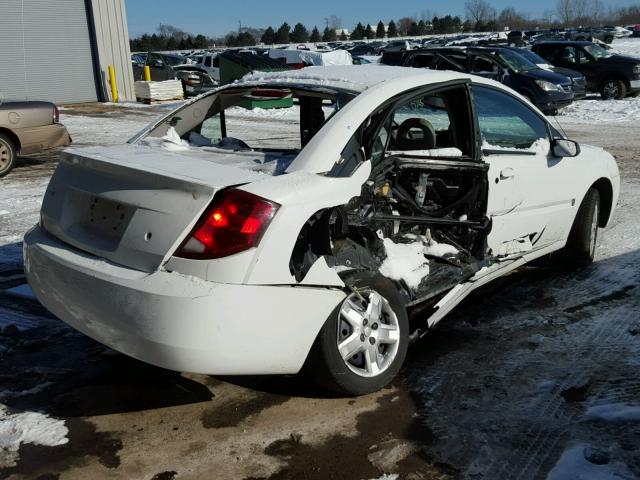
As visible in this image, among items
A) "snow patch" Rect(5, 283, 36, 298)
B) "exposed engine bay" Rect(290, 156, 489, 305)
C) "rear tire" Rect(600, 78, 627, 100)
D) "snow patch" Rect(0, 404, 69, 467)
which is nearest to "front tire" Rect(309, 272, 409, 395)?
"exposed engine bay" Rect(290, 156, 489, 305)

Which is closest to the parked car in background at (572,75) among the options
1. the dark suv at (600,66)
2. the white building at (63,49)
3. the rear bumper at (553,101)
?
the rear bumper at (553,101)

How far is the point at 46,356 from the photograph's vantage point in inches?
163

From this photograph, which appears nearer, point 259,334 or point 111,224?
point 259,334

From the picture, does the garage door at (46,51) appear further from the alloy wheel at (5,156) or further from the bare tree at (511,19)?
the bare tree at (511,19)

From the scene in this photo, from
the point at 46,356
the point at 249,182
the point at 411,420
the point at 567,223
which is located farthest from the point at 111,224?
the point at 567,223

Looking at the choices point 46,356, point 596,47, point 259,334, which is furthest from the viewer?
point 596,47

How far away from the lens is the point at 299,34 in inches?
3856

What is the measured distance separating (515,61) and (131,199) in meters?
16.2

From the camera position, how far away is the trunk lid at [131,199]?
3.07 meters

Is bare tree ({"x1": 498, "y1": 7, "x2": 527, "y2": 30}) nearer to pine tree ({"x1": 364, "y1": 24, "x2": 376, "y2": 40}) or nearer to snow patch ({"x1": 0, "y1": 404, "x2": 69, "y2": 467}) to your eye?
pine tree ({"x1": 364, "y1": 24, "x2": 376, "y2": 40})

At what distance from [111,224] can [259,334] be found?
90 cm

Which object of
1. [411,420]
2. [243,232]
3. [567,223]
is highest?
[243,232]

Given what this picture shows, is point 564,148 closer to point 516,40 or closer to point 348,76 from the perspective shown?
point 348,76

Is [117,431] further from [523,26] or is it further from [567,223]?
[523,26]
